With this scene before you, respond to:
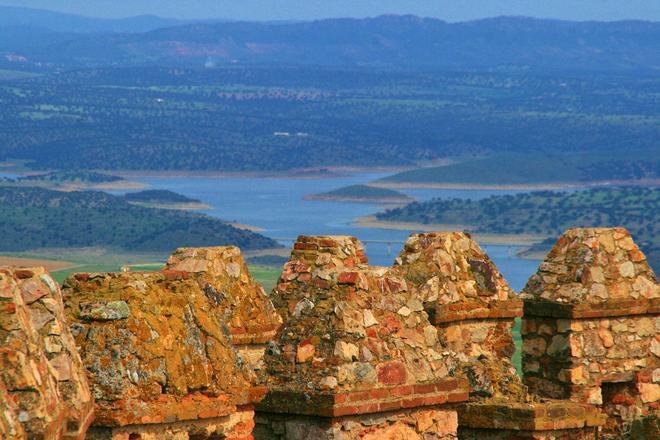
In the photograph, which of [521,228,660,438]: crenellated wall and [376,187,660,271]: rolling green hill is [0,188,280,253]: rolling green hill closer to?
[376,187,660,271]: rolling green hill

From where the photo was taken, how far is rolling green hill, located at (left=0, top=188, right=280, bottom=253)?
133m

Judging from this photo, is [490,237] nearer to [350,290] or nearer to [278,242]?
[278,242]

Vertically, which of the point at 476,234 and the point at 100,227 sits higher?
the point at 100,227

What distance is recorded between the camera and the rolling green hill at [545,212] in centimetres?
17212

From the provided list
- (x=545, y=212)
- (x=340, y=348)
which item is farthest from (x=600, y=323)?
(x=545, y=212)

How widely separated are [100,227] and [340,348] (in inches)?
5203

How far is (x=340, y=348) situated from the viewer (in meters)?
11.1

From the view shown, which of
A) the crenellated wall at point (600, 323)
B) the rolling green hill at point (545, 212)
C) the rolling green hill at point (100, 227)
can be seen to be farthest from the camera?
the rolling green hill at point (545, 212)

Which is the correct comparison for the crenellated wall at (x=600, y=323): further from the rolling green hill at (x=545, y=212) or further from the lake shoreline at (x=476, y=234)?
the rolling green hill at (x=545, y=212)

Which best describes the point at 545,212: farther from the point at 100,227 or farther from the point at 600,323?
the point at 600,323

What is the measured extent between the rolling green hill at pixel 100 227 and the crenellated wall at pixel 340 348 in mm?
108780

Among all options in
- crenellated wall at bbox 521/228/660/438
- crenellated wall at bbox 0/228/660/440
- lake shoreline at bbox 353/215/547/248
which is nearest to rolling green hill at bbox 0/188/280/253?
lake shoreline at bbox 353/215/547/248

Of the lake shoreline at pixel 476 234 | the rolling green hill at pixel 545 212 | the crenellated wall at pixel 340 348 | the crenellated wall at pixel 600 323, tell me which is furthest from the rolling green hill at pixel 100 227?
the crenellated wall at pixel 340 348

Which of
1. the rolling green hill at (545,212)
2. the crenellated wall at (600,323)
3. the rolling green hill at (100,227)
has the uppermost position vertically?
the crenellated wall at (600,323)
